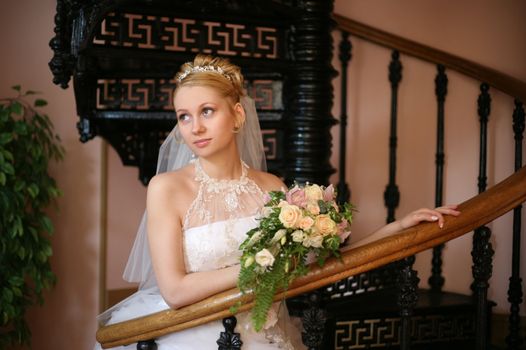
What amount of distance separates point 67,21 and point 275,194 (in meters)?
1.56

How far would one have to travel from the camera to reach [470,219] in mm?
1995

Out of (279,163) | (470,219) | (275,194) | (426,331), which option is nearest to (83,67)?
(279,163)

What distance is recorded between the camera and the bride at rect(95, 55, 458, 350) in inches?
81.0

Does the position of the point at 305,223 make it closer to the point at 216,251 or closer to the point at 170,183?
the point at 216,251

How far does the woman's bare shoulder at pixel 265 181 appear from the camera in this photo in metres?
2.51

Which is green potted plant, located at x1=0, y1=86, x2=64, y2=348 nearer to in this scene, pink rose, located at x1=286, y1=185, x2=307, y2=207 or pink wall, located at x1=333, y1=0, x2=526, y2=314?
pink wall, located at x1=333, y1=0, x2=526, y2=314

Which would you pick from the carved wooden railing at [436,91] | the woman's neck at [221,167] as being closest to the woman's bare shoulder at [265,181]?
the woman's neck at [221,167]

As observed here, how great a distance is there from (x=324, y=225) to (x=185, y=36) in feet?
5.50

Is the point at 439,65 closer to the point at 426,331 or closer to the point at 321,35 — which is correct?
the point at 321,35

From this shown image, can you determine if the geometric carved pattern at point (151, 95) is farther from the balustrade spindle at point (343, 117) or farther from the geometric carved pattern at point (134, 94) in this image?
the balustrade spindle at point (343, 117)

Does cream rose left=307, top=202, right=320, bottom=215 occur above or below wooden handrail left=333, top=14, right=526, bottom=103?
below

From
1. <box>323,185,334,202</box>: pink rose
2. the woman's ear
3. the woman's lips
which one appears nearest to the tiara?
the woman's ear

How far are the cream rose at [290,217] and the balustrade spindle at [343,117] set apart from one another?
221cm

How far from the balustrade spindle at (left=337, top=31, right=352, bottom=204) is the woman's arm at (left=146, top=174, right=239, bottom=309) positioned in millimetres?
1855
